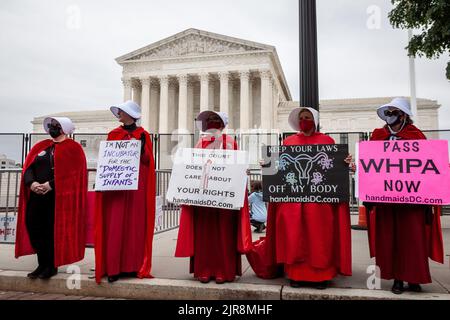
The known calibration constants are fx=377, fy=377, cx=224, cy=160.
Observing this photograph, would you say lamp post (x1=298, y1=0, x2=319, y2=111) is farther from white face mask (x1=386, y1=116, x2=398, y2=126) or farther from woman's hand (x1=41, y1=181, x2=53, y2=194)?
woman's hand (x1=41, y1=181, x2=53, y2=194)

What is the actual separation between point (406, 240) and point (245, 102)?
53.0 meters

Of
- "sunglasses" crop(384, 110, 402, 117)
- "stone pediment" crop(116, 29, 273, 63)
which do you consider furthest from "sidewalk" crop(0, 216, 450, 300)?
"stone pediment" crop(116, 29, 273, 63)

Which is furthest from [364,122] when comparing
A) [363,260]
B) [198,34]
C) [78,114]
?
[363,260]

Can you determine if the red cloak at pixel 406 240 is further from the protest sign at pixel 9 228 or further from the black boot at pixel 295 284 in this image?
the protest sign at pixel 9 228

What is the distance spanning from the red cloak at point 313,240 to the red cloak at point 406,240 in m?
0.35

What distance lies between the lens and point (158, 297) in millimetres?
4441

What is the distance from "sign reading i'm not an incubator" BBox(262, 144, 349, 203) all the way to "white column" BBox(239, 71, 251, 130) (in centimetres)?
5103

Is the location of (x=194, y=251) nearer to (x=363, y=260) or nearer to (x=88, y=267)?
(x=88, y=267)

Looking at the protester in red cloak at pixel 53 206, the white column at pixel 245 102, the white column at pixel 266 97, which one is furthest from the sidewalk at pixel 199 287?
the white column at pixel 245 102

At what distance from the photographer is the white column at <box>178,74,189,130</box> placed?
58.3m

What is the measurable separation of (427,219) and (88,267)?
4523 millimetres

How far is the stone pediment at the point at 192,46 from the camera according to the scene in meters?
57.5

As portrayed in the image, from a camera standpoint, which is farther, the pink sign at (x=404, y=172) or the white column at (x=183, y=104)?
the white column at (x=183, y=104)
